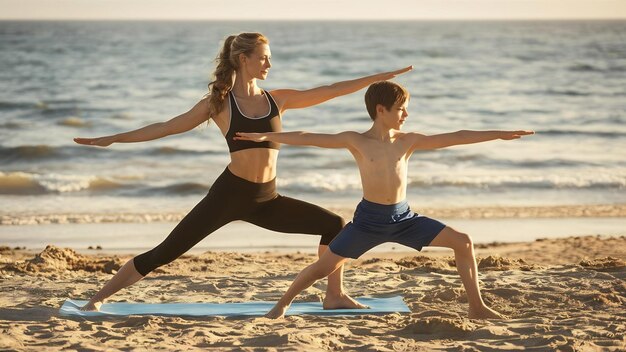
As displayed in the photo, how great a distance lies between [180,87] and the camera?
112ft

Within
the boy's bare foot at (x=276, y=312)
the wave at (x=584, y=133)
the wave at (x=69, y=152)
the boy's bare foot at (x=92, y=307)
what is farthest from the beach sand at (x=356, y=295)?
the wave at (x=584, y=133)

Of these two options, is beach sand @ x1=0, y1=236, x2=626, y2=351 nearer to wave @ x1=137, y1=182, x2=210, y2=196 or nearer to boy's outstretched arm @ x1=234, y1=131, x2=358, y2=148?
boy's outstretched arm @ x1=234, y1=131, x2=358, y2=148

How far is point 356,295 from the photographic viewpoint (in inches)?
287

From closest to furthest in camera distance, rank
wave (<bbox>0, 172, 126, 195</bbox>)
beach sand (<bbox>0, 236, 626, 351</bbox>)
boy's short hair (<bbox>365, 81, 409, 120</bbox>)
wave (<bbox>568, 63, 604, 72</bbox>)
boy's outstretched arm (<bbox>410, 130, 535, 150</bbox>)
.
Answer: beach sand (<bbox>0, 236, 626, 351</bbox>), boy's outstretched arm (<bbox>410, 130, 535, 150</bbox>), boy's short hair (<bbox>365, 81, 409, 120</bbox>), wave (<bbox>0, 172, 126, 195</bbox>), wave (<bbox>568, 63, 604, 72</bbox>)

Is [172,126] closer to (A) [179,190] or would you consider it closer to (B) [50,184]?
(A) [179,190]

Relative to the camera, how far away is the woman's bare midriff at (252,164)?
20.0ft

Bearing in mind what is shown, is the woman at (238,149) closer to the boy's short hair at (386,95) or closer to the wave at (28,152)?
the boy's short hair at (386,95)

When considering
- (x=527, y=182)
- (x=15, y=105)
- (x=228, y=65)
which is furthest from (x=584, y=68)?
(x=228, y=65)

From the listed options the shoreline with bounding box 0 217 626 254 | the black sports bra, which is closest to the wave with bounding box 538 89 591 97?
the shoreline with bounding box 0 217 626 254

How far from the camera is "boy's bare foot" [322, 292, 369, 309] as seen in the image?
6.61m

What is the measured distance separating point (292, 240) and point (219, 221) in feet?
15.2

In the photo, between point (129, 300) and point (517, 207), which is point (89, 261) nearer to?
point (129, 300)

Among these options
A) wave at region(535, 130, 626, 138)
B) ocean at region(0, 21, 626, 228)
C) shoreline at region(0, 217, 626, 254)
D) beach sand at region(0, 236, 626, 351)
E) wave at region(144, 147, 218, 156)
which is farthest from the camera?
wave at region(535, 130, 626, 138)

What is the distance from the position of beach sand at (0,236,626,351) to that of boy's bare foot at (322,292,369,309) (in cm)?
24
